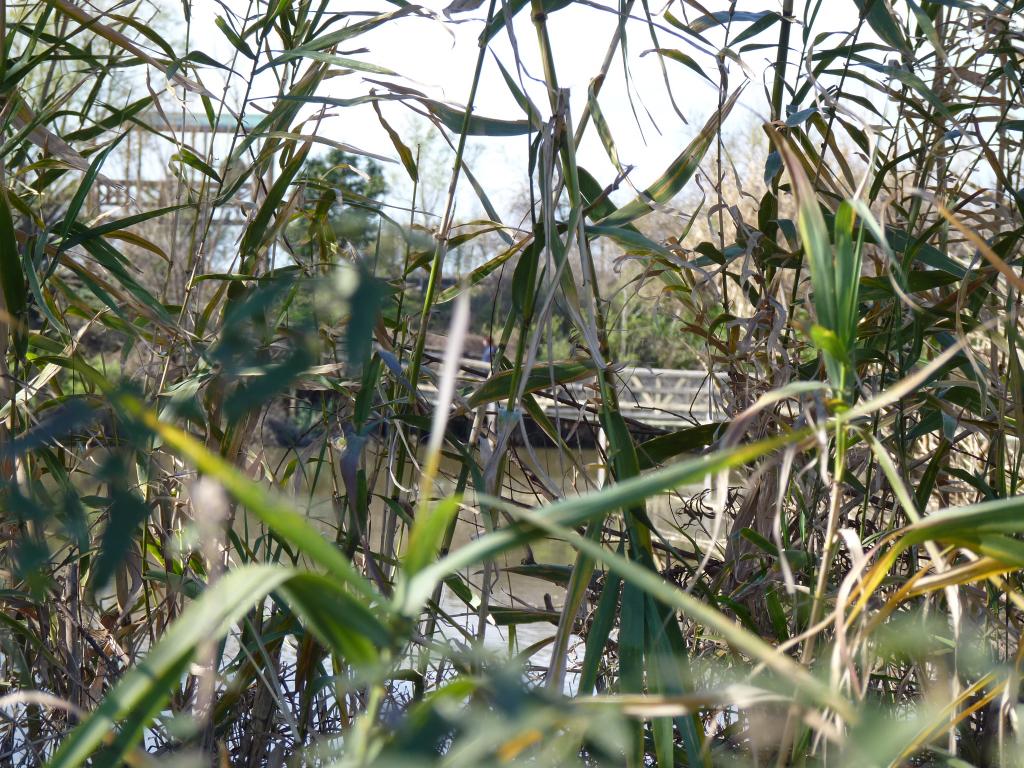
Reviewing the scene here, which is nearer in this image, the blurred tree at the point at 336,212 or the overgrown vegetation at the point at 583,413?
the overgrown vegetation at the point at 583,413

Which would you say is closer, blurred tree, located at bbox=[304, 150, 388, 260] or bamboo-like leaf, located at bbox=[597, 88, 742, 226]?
bamboo-like leaf, located at bbox=[597, 88, 742, 226]

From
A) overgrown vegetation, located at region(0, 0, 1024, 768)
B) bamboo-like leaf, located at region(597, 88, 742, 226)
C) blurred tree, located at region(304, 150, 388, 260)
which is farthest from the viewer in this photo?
blurred tree, located at region(304, 150, 388, 260)

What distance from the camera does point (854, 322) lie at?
1.42 ft

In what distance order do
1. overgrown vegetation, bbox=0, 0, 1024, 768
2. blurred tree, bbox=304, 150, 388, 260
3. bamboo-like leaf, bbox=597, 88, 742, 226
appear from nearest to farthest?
overgrown vegetation, bbox=0, 0, 1024, 768 → bamboo-like leaf, bbox=597, 88, 742, 226 → blurred tree, bbox=304, 150, 388, 260

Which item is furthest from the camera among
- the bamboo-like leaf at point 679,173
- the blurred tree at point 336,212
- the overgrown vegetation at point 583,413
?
the blurred tree at point 336,212

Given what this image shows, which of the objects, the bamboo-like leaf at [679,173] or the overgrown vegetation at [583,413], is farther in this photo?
the bamboo-like leaf at [679,173]

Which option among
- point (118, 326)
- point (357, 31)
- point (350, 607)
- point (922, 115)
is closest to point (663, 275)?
point (922, 115)

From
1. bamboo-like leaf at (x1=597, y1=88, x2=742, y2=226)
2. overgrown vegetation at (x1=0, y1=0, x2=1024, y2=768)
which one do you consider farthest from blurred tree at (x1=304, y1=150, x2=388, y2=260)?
bamboo-like leaf at (x1=597, y1=88, x2=742, y2=226)

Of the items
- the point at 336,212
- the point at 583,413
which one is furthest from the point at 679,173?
the point at 336,212

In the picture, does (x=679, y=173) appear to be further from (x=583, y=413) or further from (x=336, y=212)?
(x=336, y=212)

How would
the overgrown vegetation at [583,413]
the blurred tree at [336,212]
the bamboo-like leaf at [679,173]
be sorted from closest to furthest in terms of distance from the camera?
the overgrown vegetation at [583,413], the bamboo-like leaf at [679,173], the blurred tree at [336,212]

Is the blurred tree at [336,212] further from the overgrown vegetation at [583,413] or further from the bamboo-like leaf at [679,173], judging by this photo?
the bamboo-like leaf at [679,173]

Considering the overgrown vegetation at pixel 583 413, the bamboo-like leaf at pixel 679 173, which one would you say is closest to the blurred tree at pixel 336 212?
the overgrown vegetation at pixel 583 413

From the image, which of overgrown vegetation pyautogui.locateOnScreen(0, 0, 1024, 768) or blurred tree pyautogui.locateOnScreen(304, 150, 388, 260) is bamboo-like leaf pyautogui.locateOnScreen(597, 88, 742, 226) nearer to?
overgrown vegetation pyautogui.locateOnScreen(0, 0, 1024, 768)
